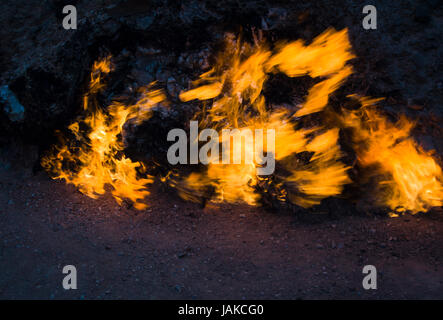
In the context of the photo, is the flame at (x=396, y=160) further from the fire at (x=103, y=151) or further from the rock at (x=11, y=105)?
the rock at (x=11, y=105)

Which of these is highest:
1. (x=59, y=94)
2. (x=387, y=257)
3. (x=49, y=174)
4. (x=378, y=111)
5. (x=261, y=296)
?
(x=59, y=94)

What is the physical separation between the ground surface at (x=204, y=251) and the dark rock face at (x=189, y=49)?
934mm

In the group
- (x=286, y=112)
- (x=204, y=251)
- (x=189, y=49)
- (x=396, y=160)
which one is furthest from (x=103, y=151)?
(x=396, y=160)

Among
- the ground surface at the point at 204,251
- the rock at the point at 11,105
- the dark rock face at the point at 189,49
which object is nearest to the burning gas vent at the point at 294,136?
the dark rock face at the point at 189,49

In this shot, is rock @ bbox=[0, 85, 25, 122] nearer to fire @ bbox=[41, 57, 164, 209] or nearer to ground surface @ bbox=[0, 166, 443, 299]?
fire @ bbox=[41, 57, 164, 209]

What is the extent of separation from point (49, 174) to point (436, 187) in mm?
4142

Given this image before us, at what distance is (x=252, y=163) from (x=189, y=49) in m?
1.32

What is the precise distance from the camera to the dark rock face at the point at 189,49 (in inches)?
120

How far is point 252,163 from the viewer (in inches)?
129

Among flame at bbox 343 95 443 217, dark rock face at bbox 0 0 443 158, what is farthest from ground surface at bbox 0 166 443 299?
dark rock face at bbox 0 0 443 158

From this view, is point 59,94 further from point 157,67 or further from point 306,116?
point 306,116

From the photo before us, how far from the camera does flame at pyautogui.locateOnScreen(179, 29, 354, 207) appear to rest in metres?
3.11

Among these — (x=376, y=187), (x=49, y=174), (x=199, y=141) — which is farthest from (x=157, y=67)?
A: (x=376, y=187)

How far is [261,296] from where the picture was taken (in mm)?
2477
